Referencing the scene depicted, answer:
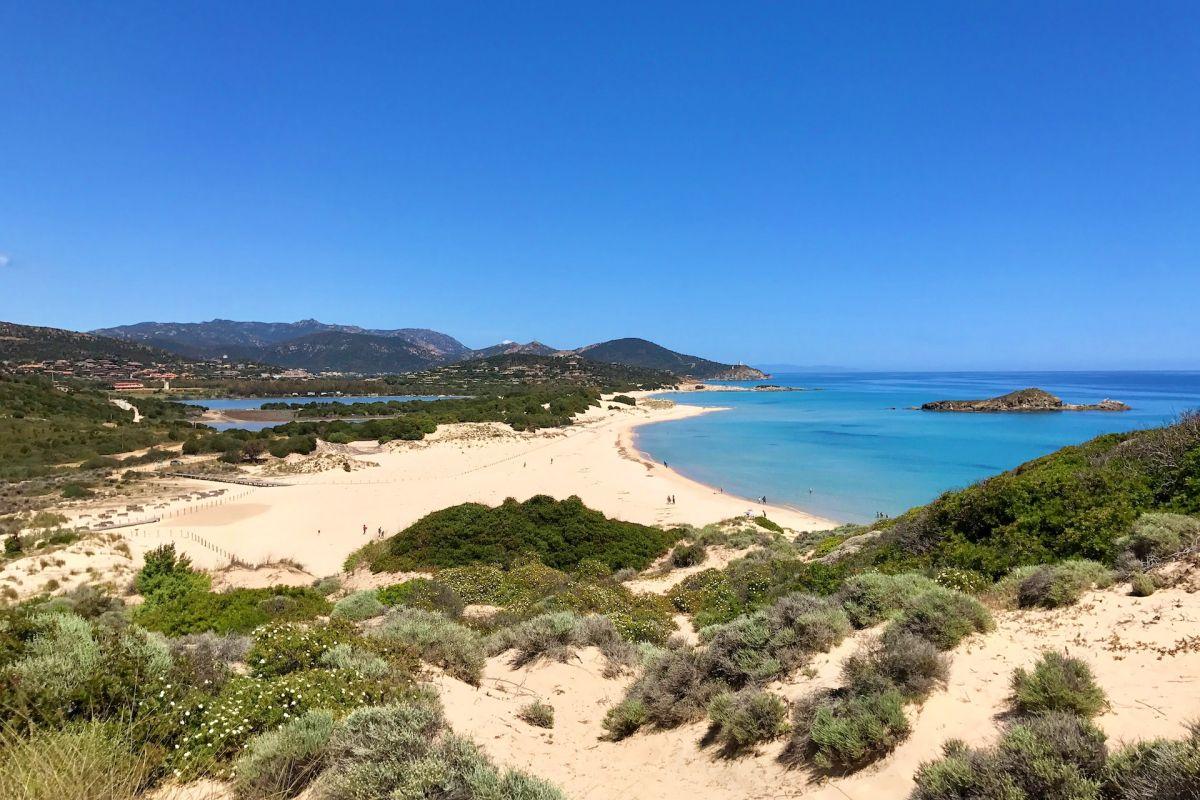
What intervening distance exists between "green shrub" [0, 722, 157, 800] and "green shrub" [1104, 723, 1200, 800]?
17.8 feet

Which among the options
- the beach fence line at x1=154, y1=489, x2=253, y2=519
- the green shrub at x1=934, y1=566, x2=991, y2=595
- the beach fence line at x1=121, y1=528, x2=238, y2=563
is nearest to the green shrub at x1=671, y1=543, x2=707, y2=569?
the green shrub at x1=934, y1=566, x2=991, y2=595

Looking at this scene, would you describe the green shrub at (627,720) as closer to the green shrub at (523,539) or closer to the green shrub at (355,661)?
the green shrub at (355,661)

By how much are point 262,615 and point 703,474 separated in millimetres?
30853

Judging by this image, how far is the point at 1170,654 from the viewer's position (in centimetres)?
434

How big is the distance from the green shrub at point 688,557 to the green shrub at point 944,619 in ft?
30.3

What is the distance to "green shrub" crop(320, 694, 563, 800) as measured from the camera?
11.5 feet

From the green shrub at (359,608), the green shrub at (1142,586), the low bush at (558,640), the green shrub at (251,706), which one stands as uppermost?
the green shrub at (1142,586)

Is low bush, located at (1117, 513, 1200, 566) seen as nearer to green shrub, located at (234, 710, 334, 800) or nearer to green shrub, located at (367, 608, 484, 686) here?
green shrub, located at (367, 608, 484, 686)

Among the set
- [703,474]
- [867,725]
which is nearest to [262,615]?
[867,725]

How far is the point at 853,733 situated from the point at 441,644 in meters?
4.70

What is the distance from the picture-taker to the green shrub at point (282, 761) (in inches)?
144

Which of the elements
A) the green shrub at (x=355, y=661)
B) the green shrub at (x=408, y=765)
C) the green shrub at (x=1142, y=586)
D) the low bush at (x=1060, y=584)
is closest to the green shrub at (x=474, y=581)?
the green shrub at (x=355, y=661)

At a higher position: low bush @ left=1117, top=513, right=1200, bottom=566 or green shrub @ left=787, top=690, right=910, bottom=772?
low bush @ left=1117, top=513, right=1200, bottom=566

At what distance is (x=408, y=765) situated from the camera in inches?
144
